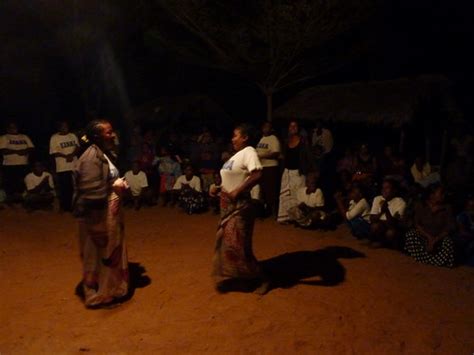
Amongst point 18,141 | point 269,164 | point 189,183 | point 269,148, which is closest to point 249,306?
point 269,164

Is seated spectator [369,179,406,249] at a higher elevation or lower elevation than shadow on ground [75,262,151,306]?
Answer: higher

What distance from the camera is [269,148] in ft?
29.6

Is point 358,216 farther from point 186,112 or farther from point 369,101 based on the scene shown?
point 186,112

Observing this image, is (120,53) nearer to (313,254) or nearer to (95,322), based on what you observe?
(313,254)

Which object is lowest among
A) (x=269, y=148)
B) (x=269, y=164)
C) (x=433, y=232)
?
(x=433, y=232)

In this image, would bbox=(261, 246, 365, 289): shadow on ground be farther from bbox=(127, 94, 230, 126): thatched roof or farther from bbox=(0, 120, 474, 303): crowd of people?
bbox=(127, 94, 230, 126): thatched roof

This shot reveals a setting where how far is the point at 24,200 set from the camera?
32.7 ft

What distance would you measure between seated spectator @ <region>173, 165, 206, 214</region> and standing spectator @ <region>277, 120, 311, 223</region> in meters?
1.77

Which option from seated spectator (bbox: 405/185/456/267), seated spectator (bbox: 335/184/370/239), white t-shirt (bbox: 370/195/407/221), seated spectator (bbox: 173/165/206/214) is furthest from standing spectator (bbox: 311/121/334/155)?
seated spectator (bbox: 405/185/456/267)

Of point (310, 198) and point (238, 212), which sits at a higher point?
point (238, 212)

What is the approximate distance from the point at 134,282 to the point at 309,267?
226cm

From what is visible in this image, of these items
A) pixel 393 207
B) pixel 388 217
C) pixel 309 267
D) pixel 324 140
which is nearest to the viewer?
pixel 309 267

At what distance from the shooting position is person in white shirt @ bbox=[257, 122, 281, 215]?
8.88 m

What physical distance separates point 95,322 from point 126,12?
1272cm
